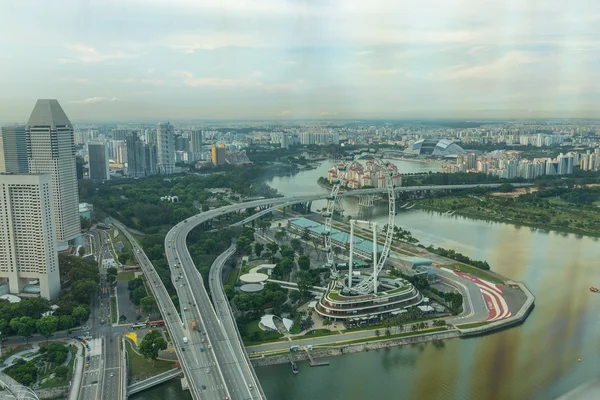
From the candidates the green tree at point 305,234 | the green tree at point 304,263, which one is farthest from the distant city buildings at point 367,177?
the green tree at point 304,263

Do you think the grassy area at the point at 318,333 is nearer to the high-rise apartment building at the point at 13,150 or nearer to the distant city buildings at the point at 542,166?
the high-rise apartment building at the point at 13,150

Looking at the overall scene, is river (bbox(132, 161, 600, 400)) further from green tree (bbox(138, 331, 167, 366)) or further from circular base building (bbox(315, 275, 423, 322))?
circular base building (bbox(315, 275, 423, 322))

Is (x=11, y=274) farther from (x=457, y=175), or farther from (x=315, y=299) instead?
(x=457, y=175)

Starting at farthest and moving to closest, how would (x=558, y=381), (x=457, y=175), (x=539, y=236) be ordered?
1. (x=457, y=175)
2. (x=539, y=236)
3. (x=558, y=381)

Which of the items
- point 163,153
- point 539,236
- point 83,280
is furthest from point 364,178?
point 83,280

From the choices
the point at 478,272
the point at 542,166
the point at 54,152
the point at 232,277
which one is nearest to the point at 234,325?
the point at 232,277

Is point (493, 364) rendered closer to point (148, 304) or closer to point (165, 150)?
point (148, 304)

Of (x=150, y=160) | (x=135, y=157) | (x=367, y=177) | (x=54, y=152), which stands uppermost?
(x=54, y=152)
